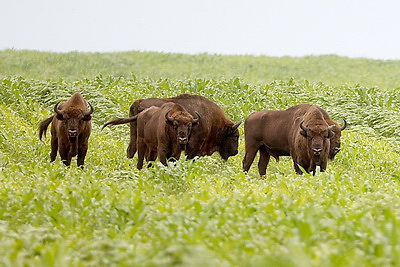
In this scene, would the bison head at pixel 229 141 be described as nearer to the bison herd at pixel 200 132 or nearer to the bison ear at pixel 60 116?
the bison herd at pixel 200 132

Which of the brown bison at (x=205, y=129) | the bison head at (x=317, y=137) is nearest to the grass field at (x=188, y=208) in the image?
the brown bison at (x=205, y=129)

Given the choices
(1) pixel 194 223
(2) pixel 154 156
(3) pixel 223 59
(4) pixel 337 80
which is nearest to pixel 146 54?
(3) pixel 223 59

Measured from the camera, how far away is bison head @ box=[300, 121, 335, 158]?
529 inches

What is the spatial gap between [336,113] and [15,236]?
20248mm

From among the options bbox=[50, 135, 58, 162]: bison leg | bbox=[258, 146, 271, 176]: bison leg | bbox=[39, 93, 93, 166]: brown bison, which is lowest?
bbox=[258, 146, 271, 176]: bison leg

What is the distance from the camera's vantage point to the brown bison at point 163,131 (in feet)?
47.1

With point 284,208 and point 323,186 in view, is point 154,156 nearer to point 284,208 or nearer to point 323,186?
point 323,186

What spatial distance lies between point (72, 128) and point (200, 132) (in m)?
3.12

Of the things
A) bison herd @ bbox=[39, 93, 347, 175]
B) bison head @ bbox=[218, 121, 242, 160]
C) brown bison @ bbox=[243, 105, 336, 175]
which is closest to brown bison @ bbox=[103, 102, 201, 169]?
bison herd @ bbox=[39, 93, 347, 175]

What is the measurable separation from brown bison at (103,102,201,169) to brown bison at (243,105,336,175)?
1.73 metres

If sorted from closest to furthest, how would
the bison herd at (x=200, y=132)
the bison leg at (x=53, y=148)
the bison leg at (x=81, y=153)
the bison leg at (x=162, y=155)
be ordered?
1. the bison herd at (x=200, y=132)
2. the bison leg at (x=162, y=155)
3. the bison leg at (x=81, y=153)
4. the bison leg at (x=53, y=148)

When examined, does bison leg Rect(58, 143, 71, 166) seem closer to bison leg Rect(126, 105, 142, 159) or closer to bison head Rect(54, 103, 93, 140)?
bison head Rect(54, 103, 93, 140)

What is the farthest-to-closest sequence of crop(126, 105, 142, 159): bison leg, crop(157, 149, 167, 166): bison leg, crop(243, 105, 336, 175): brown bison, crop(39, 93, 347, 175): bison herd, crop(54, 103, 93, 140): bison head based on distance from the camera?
1. crop(126, 105, 142, 159): bison leg
2. crop(157, 149, 167, 166): bison leg
3. crop(54, 103, 93, 140): bison head
4. crop(39, 93, 347, 175): bison herd
5. crop(243, 105, 336, 175): brown bison

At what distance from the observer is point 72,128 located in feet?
47.0
